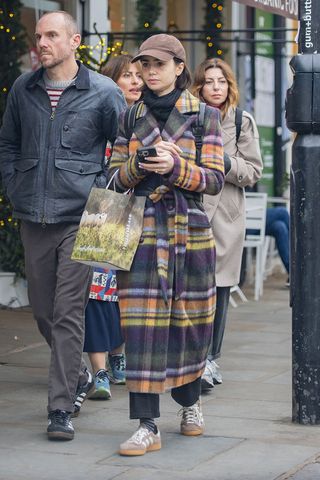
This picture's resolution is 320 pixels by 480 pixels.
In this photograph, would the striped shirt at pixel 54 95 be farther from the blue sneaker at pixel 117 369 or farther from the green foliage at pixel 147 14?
the green foliage at pixel 147 14

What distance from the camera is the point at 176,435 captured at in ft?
20.7

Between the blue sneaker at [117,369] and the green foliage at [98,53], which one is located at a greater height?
the green foliage at [98,53]

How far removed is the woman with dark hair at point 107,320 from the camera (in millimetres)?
7270

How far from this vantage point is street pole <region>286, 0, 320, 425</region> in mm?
6402

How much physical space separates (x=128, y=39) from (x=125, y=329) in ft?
21.5

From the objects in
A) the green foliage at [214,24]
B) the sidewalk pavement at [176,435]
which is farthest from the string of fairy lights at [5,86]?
the green foliage at [214,24]

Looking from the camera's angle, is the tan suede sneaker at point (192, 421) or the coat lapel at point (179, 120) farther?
the tan suede sneaker at point (192, 421)

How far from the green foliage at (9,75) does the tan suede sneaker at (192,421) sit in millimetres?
4794

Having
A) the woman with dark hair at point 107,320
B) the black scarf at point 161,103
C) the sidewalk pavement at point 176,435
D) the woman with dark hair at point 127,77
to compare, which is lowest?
the sidewalk pavement at point 176,435

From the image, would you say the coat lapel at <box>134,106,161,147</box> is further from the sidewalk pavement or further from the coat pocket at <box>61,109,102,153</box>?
the sidewalk pavement

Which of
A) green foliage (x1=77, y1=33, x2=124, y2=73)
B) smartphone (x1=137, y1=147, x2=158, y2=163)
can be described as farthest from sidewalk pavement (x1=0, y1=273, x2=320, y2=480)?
green foliage (x1=77, y1=33, x2=124, y2=73)

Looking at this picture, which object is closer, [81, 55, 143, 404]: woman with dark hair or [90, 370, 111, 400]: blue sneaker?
[90, 370, 111, 400]: blue sneaker

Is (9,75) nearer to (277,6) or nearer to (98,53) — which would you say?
(98,53)

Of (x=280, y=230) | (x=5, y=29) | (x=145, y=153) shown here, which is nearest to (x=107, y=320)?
(x=145, y=153)
